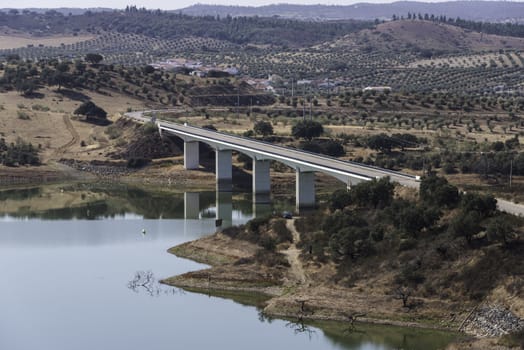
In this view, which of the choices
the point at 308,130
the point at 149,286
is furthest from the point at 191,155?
the point at 149,286

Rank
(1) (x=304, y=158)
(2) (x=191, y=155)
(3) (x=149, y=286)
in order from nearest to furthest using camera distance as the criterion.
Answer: (3) (x=149, y=286)
(1) (x=304, y=158)
(2) (x=191, y=155)

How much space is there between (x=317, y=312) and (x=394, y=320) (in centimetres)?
326

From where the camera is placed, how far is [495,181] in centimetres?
8094

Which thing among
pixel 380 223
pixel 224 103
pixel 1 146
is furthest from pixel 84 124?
pixel 380 223

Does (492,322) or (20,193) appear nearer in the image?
(492,322)

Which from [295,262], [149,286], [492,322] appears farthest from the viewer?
[295,262]

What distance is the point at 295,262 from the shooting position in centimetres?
5628

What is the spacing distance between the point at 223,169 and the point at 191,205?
9.03m

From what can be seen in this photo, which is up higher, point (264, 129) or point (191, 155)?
point (264, 129)

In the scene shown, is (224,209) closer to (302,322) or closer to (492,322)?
(302,322)

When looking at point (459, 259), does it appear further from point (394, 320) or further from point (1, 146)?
point (1, 146)

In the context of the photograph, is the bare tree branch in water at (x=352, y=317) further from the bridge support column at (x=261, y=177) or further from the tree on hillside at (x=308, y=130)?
the tree on hillside at (x=308, y=130)

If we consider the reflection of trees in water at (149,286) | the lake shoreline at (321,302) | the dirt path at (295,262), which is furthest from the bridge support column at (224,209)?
the reflection of trees in water at (149,286)

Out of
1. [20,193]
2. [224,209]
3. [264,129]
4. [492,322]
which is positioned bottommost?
[20,193]
